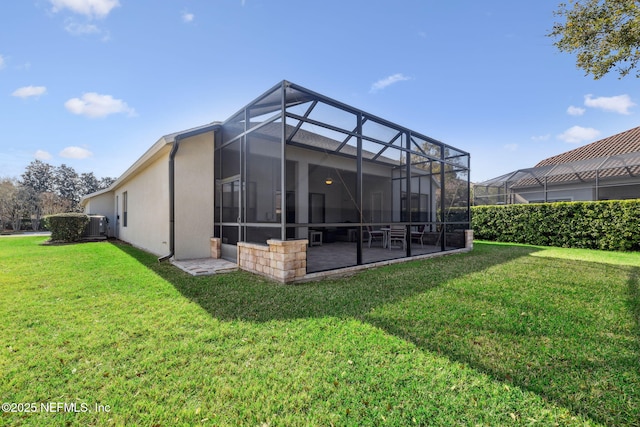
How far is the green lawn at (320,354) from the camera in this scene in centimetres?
166

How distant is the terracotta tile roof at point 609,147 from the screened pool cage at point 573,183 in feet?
4.36

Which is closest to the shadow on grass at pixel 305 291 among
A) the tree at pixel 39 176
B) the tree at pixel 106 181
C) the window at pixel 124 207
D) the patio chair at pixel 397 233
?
the patio chair at pixel 397 233

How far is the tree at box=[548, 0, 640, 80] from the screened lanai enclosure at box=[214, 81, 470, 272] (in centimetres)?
347

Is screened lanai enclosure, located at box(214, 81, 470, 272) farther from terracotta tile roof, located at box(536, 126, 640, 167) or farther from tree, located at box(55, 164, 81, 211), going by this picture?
tree, located at box(55, 164, 81, 211)

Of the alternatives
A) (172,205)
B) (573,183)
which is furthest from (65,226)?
(573,183)

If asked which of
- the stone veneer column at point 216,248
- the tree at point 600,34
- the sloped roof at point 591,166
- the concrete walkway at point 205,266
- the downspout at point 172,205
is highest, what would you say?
the tree at point 600,34

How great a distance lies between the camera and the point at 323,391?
6.01 feet

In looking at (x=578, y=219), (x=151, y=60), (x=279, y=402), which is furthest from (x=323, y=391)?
(x=578, y=219)

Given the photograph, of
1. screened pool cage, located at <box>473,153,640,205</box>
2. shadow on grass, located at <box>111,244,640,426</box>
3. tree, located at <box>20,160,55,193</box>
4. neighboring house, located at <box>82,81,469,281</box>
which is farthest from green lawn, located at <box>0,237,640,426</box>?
tree, located at <box>20,160,55,193</box>

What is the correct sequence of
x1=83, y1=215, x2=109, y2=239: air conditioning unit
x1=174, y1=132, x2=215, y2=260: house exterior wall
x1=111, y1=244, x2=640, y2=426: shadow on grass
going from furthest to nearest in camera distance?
x1=83, y1=215, x2=109, y2=239: air conditioning unit, x1=174, y1=132, x2=215, y2=260: house exterior wall, x1=111, y1=244, x2=640, y2=426: shadow on grass

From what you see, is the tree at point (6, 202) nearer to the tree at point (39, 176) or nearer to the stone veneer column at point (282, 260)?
the tree at point (39, 176)

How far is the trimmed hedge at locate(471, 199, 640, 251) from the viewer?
8.89m

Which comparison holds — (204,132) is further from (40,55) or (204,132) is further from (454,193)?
(454,193)

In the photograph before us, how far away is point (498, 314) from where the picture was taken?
3.23 metres
